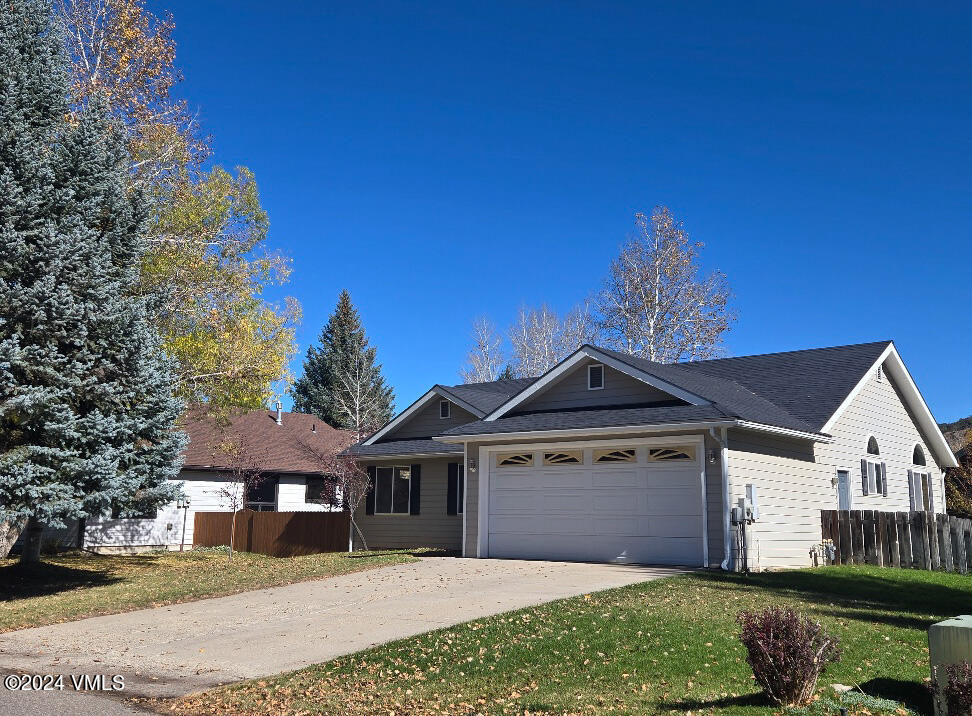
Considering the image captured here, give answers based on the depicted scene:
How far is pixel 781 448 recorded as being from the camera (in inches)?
742

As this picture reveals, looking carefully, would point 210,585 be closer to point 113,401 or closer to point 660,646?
point 113,401

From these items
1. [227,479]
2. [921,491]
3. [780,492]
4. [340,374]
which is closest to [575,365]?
[780,492]

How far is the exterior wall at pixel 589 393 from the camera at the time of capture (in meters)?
19.2

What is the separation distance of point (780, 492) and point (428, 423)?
11491mm

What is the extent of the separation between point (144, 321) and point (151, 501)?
358 cm

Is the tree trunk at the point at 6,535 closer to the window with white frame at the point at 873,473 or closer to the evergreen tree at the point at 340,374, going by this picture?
the window with white frame at the point at 873,473

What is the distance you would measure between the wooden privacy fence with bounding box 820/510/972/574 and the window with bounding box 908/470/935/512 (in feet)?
20.9

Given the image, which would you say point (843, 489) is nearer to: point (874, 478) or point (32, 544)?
point (874, 478)

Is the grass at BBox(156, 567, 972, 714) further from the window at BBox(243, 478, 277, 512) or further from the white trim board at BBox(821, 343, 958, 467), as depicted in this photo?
the window at BBox(243, 478, 277, 512)

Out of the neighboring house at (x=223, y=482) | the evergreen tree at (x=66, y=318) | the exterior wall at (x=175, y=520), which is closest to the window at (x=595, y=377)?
the evergreen tree at (x=66, y=318)

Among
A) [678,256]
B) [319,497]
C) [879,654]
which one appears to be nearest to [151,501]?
[879,654]

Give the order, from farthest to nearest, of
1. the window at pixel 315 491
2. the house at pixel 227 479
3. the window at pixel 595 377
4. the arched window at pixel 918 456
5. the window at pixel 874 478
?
the window at pixel 315 491
the house at pixel 227 479
the arched window at pixel 918 456
the window at pixel 874 478
the window at pixel 595 377

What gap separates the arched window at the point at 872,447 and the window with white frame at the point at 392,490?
12948mm

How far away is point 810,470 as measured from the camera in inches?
779
